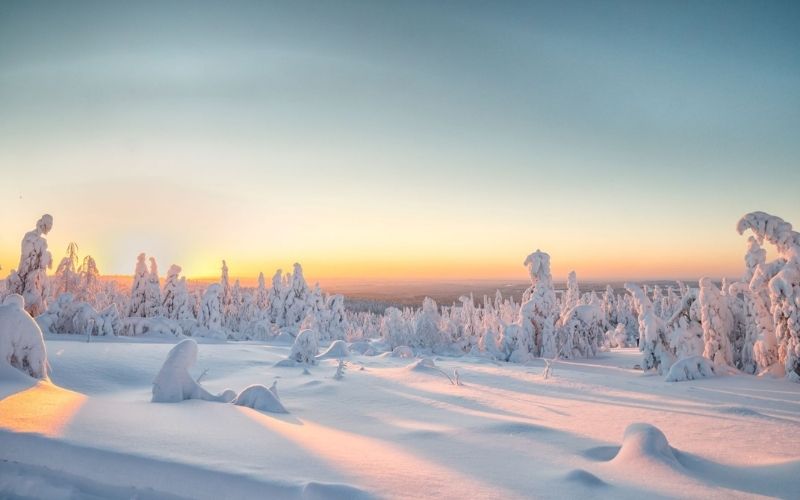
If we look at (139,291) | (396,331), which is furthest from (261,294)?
(396,331)

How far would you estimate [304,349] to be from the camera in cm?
1744

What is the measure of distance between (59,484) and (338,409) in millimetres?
5669

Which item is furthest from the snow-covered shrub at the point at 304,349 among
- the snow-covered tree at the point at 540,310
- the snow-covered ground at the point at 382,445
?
the snow-covered tree at the point at 540,310

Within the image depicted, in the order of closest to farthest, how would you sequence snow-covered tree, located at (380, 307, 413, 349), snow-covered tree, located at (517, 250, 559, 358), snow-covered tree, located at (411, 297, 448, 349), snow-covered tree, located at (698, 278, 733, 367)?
snow-covered tree, located at (698, 278, 733, 367)
snow-covered tree, located at (517, 250, 559, 358)
snow-covered tree, located at (411, 297, 448, 349)
snow-covered tree, located at (380, 307, 413, 349)

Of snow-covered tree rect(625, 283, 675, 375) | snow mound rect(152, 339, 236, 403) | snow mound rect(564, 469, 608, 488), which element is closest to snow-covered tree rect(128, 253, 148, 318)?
snow mound rect(152, 339, 236, 403)

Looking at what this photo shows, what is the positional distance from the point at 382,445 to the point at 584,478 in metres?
2.85

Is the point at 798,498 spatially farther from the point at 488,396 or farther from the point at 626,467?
the point at 488,396

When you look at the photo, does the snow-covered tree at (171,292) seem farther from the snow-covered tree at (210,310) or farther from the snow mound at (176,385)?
the snow mound at (176,385)

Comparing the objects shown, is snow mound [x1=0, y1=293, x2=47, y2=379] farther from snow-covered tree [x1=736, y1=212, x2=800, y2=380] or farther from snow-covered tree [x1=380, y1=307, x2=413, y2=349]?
snow-covered tree [x1=380, y1=307, x2=413, y2=349]

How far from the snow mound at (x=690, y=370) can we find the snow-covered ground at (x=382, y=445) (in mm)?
4057

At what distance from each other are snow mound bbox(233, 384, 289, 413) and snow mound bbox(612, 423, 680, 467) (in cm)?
602

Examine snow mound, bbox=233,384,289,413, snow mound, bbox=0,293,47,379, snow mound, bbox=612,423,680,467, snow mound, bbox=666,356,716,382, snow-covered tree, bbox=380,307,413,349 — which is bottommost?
snow-covered tree, bbox=380,307,413,349

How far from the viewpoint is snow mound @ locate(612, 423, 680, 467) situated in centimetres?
516

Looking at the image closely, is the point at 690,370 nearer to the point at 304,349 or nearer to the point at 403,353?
the point at 403,353
